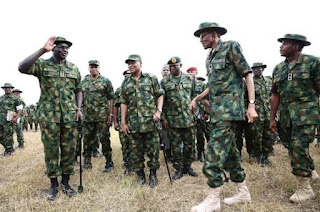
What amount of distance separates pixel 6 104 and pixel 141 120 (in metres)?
7.15

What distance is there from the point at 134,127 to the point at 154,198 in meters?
1.31

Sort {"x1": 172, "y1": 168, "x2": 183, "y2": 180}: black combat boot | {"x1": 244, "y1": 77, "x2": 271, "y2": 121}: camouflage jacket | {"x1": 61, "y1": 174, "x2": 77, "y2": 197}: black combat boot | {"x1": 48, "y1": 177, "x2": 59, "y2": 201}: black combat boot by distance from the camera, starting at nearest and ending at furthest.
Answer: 1. {"x1": 48, "y1": 177, "x2": 59, "y2": 201}: black combat boot
2. {"x1": 61, "y1": 174, "x2": 77, "y2": 197}: black combat boot
3. {"x1": 172, "y1": 168, "x2": 183, "y2": 180}: black combat boot
4. {"x1": 244, "y1": 77, "x2": 271, "y2": 121}: camouflage jacket

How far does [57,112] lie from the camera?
3.84 metres

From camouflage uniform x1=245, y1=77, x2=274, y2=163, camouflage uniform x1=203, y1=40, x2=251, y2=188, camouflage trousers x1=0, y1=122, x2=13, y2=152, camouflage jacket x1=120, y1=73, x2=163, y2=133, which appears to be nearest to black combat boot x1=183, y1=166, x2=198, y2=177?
camouflage jacket x1=120, y1=73, x2=163, y2=133

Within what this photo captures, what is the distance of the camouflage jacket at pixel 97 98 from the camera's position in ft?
18.8

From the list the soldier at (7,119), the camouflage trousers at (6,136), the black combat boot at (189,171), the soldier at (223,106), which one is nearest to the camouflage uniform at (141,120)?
the black combat boot at (189,171)

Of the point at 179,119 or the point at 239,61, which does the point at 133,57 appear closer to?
the point at 179,119

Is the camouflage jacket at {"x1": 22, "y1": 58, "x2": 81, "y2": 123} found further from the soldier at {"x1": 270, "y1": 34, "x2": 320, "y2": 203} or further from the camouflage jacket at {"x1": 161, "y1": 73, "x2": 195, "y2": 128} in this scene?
the soldier at {"x1": 270, "y1": 34, "x2": 320, "y2": 203}

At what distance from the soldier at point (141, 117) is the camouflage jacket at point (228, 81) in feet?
4.62

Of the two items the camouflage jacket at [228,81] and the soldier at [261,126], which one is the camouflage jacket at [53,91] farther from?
the soldier at [261,126]

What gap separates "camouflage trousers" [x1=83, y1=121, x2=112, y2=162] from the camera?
5.73m

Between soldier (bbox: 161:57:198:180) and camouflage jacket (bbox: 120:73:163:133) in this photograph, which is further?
soldier (bbox: 161:57:198:180)

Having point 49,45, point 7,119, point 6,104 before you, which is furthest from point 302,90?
point 6,104

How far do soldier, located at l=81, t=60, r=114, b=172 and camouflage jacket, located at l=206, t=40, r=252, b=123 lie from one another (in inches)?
125
